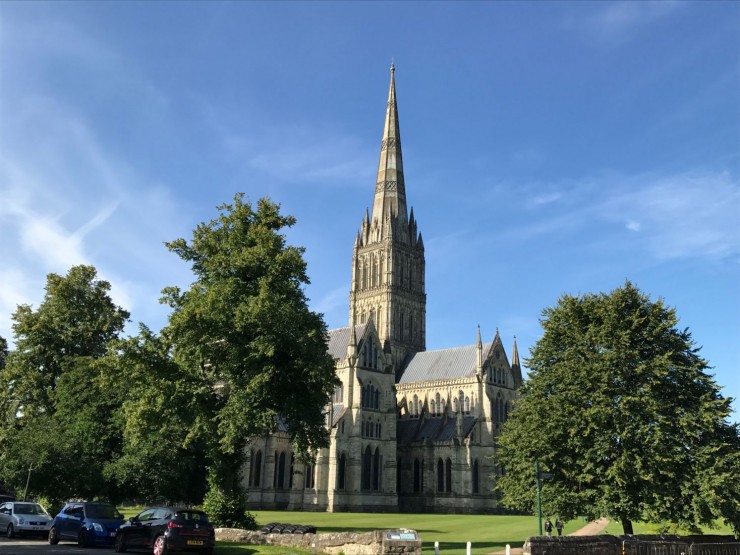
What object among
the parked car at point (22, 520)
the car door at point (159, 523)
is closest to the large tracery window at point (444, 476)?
the parked car at point (22, 520)

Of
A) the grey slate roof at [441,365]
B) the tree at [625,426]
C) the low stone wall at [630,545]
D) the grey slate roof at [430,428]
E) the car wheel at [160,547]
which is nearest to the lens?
the low stone wall at [630,545]

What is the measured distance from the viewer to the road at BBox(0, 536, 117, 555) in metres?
22.9

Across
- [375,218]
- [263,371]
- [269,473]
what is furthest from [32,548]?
[375,218]

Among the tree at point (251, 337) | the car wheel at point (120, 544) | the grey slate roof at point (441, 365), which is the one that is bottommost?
the car wheel at point (120, 544)

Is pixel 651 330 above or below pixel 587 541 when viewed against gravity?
above

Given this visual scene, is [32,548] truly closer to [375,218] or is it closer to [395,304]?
[395,304]

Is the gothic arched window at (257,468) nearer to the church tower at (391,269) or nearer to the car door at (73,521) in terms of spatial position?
the church tower at (391,269)

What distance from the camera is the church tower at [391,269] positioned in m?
97.2

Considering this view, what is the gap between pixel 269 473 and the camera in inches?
2702

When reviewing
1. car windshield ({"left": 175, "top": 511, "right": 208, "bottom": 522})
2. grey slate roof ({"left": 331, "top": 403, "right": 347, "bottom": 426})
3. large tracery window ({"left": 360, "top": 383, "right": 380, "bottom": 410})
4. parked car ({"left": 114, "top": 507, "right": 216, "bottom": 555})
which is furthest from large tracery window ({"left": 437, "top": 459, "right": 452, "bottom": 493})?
car windshield ({"left": 175, "top": 511, "right": 208, "bottom": 522})

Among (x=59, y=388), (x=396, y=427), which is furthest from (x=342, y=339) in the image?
(x=59, y=388)

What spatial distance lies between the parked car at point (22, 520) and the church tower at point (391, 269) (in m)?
66.2

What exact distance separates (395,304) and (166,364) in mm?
65389

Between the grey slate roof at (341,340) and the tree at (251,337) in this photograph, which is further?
the grey slate roof at (341,340)
